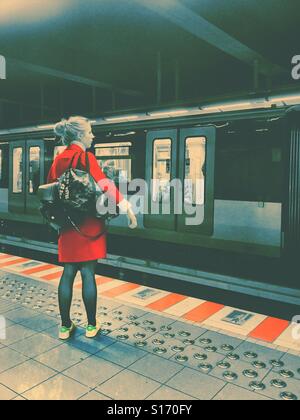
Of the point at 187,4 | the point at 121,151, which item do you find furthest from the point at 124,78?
the point at 187,4

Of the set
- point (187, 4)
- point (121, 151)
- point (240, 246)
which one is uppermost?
point (187, 4)

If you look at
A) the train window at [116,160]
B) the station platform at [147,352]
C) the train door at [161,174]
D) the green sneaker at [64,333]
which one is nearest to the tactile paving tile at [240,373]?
the station platform at [147,352]

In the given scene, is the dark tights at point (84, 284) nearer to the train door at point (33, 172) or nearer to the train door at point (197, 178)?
the train door at point (197, 178)

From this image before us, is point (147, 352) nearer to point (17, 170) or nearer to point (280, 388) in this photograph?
point (280, 388)

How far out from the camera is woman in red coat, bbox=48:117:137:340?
318 centimetres

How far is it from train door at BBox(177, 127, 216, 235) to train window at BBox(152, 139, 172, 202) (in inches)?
11.7

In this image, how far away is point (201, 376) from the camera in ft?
9.20

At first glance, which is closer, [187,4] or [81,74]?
[187,4]

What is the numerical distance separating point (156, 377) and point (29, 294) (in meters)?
2.43

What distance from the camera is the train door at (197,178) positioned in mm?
6980

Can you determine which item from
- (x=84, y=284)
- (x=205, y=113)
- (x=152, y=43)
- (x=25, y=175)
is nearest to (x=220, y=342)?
(x=84, y=284)

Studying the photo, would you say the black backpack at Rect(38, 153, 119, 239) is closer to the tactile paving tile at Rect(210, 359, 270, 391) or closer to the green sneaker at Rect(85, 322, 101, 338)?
the green sneaker at Rect(85, 322, 101, 338)

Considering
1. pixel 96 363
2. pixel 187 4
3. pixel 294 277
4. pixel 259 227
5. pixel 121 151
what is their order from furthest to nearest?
pixel 121 151 → pixel 259 227 → pixel 294 277 → pixel 187 4 → pixel 96 363

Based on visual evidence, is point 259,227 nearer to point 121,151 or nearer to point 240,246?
point 240,246
